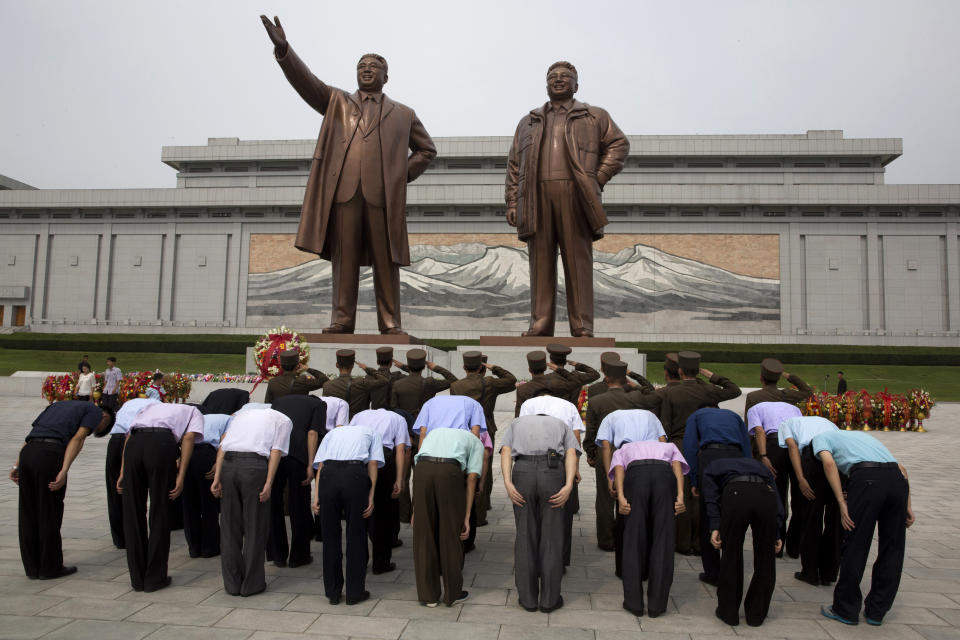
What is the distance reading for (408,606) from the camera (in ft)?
14.3

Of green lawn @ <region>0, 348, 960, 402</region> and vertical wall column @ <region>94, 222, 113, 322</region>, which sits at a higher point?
vertical wall column @ <region>94, 222, 113, 322</region>

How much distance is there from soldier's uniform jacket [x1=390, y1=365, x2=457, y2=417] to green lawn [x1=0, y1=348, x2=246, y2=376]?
1725 centimetres

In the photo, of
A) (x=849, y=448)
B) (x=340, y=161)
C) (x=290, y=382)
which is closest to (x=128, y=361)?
(x=340, y=161)

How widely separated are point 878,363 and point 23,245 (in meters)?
40.2

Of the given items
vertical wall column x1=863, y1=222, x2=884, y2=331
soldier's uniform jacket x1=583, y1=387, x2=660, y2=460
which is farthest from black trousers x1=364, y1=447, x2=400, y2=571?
vertical wall column x1=863, y1=222, x2=884, y2=331

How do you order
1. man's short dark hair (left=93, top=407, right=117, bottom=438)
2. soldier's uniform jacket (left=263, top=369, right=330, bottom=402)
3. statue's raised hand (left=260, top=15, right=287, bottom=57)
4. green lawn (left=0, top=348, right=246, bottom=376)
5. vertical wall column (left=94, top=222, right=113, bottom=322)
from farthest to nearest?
vertical wall column (left=94, top=222, right=113, bottom=322) → green lawn (left=0, top=348, right=246, bottom=376) → statue's raised hand (left=260, top=15, right=287, bottom=57) → soldier's uniform jacket (left=263, top=369, right=330, bottom=402) → man's short dark hair (left=93, top=407, right=117, bottom=438)

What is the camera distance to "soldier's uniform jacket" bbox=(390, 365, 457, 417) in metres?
6.46

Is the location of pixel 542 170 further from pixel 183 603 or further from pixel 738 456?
pixel 183 603

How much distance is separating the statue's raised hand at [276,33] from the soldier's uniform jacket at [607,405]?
683cm

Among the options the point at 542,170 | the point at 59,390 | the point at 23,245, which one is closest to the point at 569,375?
the point at 542,170

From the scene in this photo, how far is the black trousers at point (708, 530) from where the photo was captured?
15.5 ft

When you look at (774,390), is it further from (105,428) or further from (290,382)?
(105,428)

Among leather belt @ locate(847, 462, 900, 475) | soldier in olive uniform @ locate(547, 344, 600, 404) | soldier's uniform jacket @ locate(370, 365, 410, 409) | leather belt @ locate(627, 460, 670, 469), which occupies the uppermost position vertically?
soldier in olive uniform @ locate(547, 344, 600, 404)

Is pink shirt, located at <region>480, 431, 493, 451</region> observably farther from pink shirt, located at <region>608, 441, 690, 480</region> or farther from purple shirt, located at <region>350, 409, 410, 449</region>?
pink shirt, located at <region>608, 441, 690, 480</region>
